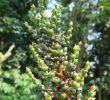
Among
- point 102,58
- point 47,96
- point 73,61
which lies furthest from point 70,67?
point 102,58

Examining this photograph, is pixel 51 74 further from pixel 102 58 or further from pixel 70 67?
pixel 102 58

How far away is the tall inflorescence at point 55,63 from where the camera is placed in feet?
11.6

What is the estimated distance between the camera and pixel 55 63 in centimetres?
366

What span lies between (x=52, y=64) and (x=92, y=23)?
593 inches

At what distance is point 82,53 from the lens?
17.8m

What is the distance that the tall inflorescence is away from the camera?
3535 mm

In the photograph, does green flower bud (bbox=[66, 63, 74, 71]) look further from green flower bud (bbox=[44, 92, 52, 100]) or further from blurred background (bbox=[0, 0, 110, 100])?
blurred background (bbox=[0, 0, 110, 100])

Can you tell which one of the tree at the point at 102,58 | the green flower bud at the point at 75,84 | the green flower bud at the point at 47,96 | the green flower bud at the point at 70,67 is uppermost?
the tree at the point at 102,58

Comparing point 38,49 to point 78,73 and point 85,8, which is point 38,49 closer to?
point 78,73

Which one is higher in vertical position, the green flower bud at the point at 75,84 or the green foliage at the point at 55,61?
the green foliage at the point at 55,61

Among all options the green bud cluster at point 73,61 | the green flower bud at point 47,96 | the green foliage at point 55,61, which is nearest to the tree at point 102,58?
the green foliage at point 55,61

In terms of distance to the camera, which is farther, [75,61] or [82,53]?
[82,53]

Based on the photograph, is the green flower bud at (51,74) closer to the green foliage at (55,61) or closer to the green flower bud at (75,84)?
the green foliage at (55,61)

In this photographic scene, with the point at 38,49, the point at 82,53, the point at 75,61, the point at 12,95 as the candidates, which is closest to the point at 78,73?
the point at 75,61
